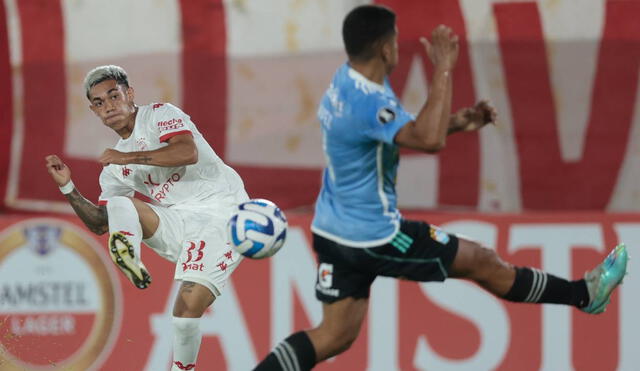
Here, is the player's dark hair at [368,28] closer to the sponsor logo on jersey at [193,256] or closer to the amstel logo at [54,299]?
the sponsor logo on jersey at [193,256]

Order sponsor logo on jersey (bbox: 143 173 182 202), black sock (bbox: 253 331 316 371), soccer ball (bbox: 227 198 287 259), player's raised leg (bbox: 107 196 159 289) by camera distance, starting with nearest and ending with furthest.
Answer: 1. black sock (bbox: 253 331 316 371)
2. soccer ball (bbox: 227 198 287 259)
3. player's raised leg (bbox: 107 196 159 289)
4. sponsor logo on jersey (bbox: 143 173 182 202)

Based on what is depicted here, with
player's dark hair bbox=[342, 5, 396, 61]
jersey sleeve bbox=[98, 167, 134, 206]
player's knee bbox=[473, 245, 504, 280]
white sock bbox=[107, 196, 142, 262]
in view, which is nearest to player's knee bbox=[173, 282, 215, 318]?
white sock bbox=[107, 196, 142, 262]

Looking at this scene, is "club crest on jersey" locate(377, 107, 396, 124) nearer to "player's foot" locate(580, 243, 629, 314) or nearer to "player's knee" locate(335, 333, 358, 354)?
"player's knee" locate(335, 333, 358, 354)

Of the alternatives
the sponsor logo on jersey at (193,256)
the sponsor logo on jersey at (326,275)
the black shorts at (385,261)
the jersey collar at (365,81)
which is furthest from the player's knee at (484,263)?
the sponsor logo on jersey at (193,256)

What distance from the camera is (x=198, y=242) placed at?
692 centimetres

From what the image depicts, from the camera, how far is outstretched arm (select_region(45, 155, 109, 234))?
6629mm

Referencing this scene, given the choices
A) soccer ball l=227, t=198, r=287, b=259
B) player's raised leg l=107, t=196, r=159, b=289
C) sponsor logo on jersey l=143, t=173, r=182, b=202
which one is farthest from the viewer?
sponsor logo on jersey l=143, t=173, r=182, b=202

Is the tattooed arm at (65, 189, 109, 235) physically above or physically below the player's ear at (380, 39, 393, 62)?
below

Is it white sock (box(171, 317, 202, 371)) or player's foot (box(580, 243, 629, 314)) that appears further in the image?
white sock (box(171, 317, 202, 371))

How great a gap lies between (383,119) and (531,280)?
1123 mm

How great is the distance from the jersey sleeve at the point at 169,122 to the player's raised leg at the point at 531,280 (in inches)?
59.7

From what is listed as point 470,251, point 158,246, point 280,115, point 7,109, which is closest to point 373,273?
point 470,251

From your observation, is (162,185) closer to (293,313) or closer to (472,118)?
(472,118)

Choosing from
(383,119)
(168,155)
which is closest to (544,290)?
(383,119)
